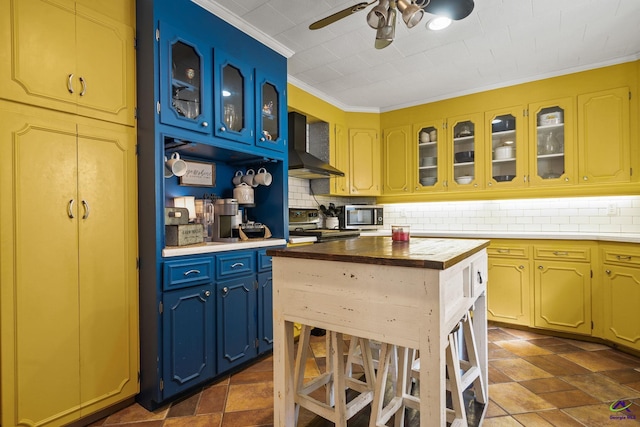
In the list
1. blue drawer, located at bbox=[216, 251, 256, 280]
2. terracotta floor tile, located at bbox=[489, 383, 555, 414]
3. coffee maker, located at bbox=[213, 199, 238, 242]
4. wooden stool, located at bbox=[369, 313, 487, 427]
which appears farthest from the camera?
coffee maker, located at bbox=[213, 199, 238, 242]

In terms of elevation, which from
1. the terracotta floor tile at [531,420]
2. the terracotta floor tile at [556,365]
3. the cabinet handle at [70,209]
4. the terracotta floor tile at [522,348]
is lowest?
the terracotta floor tile at [522,348]

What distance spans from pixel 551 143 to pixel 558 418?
2619 millimetres

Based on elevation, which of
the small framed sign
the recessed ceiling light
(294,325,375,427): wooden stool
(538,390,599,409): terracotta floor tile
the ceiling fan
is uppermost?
the recessed ceiling light

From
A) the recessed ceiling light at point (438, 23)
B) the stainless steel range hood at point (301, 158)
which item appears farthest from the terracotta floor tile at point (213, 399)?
the recessed ceiling light at point (438, 23)

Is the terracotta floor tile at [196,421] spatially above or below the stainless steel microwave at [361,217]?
below

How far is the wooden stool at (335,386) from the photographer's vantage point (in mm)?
1453

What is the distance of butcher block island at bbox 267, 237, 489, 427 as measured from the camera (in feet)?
3.73

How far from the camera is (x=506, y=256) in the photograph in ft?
10.6

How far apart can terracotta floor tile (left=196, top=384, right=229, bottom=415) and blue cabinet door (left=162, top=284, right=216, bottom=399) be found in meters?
0.08

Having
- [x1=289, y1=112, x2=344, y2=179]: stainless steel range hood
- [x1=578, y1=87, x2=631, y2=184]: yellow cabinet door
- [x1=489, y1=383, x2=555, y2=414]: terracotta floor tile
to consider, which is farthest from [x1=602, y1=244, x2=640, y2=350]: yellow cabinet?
[x1=289, y1=112, x2=344, y2=179]: stainless steel range hood

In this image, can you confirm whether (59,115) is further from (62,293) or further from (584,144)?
(584,144)

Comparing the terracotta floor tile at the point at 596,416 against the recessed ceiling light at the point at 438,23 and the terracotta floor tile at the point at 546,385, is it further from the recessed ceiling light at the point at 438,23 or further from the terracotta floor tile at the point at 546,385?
the recessed ceiling light at the point at 438,23

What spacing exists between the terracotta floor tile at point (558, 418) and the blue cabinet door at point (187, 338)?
1.97 metres

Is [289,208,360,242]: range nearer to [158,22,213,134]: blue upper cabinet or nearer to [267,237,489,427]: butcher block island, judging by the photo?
[158,22,213,134]: blue upper cabinet
